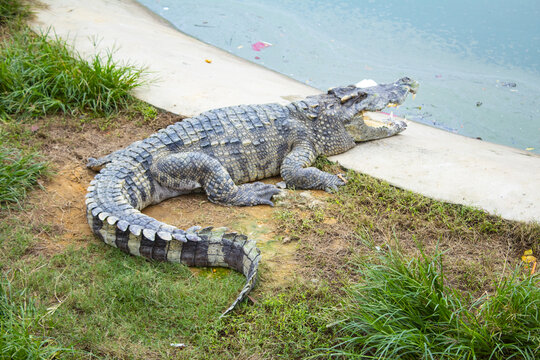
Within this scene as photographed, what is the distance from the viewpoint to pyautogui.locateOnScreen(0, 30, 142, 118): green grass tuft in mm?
5688

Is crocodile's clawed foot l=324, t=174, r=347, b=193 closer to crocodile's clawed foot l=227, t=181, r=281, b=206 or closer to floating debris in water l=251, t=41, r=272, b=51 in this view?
crocodile's clawed foot l=227, t=181, r=281, b=206

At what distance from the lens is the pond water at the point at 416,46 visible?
7.51 metres

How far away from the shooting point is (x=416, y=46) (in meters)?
9.46

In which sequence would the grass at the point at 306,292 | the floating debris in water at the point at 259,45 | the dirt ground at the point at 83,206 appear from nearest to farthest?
the grass at the point at 306,292 → the dirt ground at the point at 83,206 → the floating debris in water at the point at 259,45

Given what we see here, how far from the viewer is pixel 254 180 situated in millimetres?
5262

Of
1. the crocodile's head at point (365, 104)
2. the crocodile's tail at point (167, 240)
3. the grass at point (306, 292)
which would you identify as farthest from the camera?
the crocodile's head at point (365, 104)

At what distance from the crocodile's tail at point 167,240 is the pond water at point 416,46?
480cm

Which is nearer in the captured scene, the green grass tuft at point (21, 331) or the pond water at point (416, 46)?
the green grass tuft at point (21, 331)

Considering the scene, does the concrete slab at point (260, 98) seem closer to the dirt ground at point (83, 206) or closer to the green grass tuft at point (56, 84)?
the green grass tuft at point (56, 84)

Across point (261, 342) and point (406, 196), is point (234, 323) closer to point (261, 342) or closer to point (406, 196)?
point (261, 342)

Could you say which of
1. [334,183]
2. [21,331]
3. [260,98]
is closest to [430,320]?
[334,183]

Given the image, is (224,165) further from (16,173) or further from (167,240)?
(16,173)

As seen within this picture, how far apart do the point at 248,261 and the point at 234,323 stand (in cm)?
48

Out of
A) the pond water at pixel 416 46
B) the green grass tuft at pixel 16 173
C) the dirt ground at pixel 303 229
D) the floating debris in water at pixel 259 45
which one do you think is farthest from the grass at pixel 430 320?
the floating debris in water at pixel 259 45
